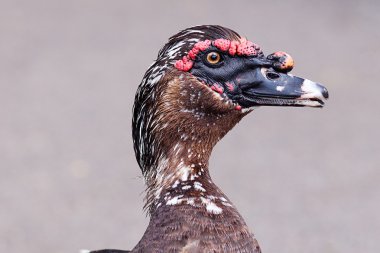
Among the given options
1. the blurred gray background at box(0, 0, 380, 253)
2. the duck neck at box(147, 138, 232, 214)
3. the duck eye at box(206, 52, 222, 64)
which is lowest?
the duck neck at box(147, 138, 232, 214)

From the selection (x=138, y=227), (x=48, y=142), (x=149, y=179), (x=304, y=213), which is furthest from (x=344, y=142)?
(x=149, y=179)

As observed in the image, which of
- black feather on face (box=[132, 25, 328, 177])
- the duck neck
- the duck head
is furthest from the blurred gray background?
black feather on face (box=[132, 25, 328, 177])

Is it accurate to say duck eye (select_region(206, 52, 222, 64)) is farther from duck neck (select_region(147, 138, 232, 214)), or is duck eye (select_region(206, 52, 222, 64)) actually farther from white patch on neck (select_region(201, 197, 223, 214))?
white patch on neck (select_region(201, 197, 223, 214))

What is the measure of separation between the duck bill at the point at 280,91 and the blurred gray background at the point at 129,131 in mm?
3571

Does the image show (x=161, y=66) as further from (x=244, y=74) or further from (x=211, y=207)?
(x=211, y=207)

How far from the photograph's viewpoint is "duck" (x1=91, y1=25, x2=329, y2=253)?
13.3 feet

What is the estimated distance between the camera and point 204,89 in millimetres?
4094

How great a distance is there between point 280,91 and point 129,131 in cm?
506

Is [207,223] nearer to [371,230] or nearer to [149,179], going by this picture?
[149,179]

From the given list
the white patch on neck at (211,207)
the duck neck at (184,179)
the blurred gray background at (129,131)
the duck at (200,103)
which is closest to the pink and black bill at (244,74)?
→ the duck at (200,103)

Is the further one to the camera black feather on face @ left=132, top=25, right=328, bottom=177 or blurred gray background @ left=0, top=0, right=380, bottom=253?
blurred gray background @ left=0, top=0, right=380, bottom=253

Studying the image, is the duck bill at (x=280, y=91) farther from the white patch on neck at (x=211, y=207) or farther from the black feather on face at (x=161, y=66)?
the white patch on neck at (x=211, y=207)

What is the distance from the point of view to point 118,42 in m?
10.7

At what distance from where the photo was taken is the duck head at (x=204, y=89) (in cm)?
409
